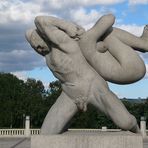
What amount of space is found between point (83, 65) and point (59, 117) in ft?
3.21

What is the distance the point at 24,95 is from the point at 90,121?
37.0 feet

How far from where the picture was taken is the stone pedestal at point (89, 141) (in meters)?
8.16

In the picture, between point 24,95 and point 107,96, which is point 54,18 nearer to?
point 107,96

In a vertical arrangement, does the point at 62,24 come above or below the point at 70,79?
above

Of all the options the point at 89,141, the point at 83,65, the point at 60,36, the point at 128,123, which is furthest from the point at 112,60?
the point at 89,141

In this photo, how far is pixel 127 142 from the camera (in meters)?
8.18

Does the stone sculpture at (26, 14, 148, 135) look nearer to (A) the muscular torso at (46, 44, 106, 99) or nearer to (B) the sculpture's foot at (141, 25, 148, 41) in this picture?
(A) the muscular torso at (46, 44, 106, 99)

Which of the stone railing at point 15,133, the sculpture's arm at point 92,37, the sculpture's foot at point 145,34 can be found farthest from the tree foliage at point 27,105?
the sculpture's arm at point 92,37

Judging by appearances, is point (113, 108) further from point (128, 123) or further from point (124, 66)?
point (124, 66)

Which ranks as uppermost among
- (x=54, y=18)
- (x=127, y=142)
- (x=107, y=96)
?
(x=54, y=18)

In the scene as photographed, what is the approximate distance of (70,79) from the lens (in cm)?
857

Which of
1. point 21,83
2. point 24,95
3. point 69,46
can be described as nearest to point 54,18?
point 69,46

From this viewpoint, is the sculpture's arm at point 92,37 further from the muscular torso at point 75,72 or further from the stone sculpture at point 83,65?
the muscular torso at point 75,72

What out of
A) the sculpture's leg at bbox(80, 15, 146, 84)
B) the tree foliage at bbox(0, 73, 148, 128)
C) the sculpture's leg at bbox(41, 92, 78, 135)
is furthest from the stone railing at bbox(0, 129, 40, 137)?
the sculpture's leg at bbox(80, 15, 146, 84)
